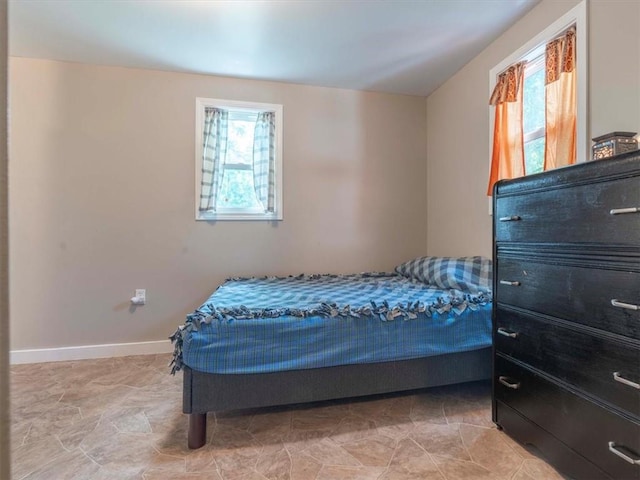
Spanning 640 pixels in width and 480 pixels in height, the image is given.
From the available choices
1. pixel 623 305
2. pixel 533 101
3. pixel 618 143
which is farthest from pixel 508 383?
pixel 533 101

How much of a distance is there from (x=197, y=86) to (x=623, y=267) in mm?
3088

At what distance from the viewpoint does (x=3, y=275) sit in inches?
16.3

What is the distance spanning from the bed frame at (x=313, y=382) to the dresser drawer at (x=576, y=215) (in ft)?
2.58

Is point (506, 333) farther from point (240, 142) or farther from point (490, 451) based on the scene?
point (240, 142)

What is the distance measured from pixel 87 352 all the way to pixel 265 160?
2.21 metres

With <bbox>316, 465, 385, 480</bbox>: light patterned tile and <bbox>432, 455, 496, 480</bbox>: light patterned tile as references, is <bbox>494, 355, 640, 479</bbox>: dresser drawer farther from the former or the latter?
<bbox>316, 465, 385, 480</bbox>: light patterned tile

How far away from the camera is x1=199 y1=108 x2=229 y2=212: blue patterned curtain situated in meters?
2.79

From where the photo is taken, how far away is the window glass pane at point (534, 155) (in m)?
2.02

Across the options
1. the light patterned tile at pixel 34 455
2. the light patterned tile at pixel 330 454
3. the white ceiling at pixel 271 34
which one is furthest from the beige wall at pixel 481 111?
the light patterned tile at pixel 34 455

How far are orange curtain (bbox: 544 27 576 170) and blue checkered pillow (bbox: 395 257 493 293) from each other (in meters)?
0.74

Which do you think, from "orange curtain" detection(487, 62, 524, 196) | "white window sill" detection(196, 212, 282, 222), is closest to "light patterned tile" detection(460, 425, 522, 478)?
"orange curtain" detection(487, 62, 524, 196)

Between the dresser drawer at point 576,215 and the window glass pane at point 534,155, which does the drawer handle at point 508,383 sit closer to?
the dresser drawer at point 576,215

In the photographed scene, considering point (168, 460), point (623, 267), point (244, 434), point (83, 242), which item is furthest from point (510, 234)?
point (83, 242)

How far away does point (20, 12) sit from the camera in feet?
6.61
